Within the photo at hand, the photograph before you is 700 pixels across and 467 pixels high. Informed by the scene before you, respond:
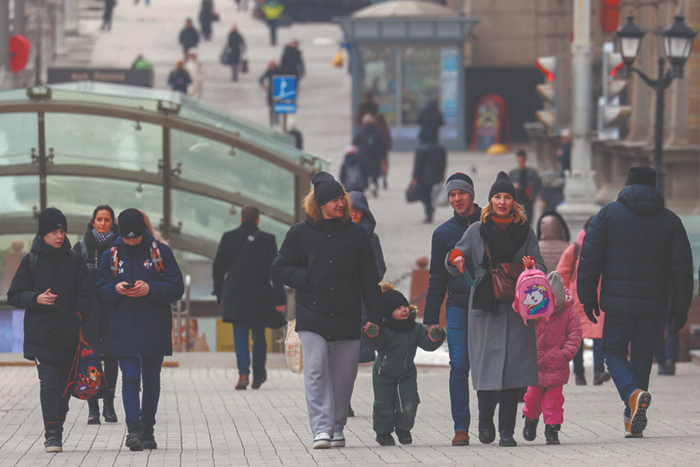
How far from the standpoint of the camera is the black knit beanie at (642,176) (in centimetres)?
789

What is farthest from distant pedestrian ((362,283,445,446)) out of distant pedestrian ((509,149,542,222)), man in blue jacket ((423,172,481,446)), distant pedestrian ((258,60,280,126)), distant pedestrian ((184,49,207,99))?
distant pedestrian ((184,49,207,99))

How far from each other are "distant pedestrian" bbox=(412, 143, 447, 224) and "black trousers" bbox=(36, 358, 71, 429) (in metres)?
14.3

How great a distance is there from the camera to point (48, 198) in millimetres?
14414

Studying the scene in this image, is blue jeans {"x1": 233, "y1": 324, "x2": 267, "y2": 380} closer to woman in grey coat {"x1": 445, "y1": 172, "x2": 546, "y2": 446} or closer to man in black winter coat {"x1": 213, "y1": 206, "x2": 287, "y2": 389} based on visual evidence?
man in black winter coat {"x1": 213, "y1": 206, "x2": 287, "y2": 389}

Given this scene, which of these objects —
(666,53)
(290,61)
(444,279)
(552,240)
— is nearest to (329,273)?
(444,279)

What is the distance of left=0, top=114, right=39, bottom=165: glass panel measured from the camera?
14.4 meters

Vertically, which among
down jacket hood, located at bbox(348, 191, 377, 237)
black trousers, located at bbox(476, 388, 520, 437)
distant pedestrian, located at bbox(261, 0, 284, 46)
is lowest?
black trousers, located at bbox(476, 388, 520, 437)

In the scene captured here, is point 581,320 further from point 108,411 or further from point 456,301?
point 108,411

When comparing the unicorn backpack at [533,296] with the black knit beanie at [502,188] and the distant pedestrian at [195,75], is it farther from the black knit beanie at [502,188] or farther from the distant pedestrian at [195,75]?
the distant pedestrian at [195,75]

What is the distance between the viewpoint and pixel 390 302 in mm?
7992

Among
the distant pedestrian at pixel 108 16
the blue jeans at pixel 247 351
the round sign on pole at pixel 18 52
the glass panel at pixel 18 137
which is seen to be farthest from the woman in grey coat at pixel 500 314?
the distant pedestrian at pixel 108 16

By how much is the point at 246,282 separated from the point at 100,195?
146 inches

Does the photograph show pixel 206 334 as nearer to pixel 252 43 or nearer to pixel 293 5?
pixel 252 43

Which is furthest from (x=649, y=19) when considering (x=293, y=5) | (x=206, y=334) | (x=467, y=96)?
(x=293, y=5)
